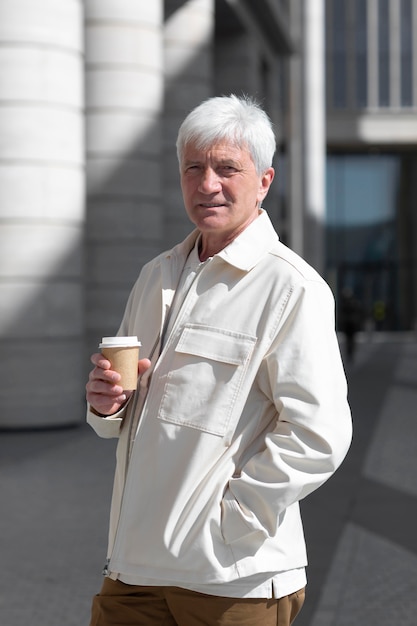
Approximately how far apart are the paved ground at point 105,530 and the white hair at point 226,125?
3.43 m

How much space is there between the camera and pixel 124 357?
2574 mm

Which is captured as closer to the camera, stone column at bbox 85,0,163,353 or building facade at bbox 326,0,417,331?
stone column at bbox 85,0,163,353

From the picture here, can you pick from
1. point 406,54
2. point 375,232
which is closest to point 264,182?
point 406,54

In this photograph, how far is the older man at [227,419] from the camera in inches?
98.0

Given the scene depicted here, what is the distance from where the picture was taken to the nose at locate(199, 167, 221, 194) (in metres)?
2.63

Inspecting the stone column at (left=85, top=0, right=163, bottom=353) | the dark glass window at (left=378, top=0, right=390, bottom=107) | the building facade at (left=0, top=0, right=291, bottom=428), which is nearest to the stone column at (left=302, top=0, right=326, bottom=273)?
the dark glass window at (left=378, top=0, right=390, bottom=107)

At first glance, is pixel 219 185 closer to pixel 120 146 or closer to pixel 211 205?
pixel 211 205

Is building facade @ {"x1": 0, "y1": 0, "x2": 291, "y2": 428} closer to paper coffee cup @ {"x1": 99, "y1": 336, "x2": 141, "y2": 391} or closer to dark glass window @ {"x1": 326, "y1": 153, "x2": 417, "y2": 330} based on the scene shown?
paper coffee cup @ {"x1": 99, "y1": 336, "x2": 141, "y2": 391}

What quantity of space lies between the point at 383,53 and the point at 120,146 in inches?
1331

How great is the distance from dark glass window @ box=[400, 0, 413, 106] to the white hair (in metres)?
46.1

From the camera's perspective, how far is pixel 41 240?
13102 millimetres

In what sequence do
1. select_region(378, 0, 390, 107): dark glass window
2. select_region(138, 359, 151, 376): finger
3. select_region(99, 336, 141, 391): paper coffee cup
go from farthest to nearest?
select_region(378, 0, 390, 107): dark glass window → select_region(138, 359, 151, 376): finger → select_region(99, 336, 141, 391): paper coffee cup

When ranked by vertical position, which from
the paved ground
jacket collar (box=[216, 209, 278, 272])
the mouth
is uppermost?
the mouth

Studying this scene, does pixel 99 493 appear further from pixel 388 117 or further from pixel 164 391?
pixel 388 117
